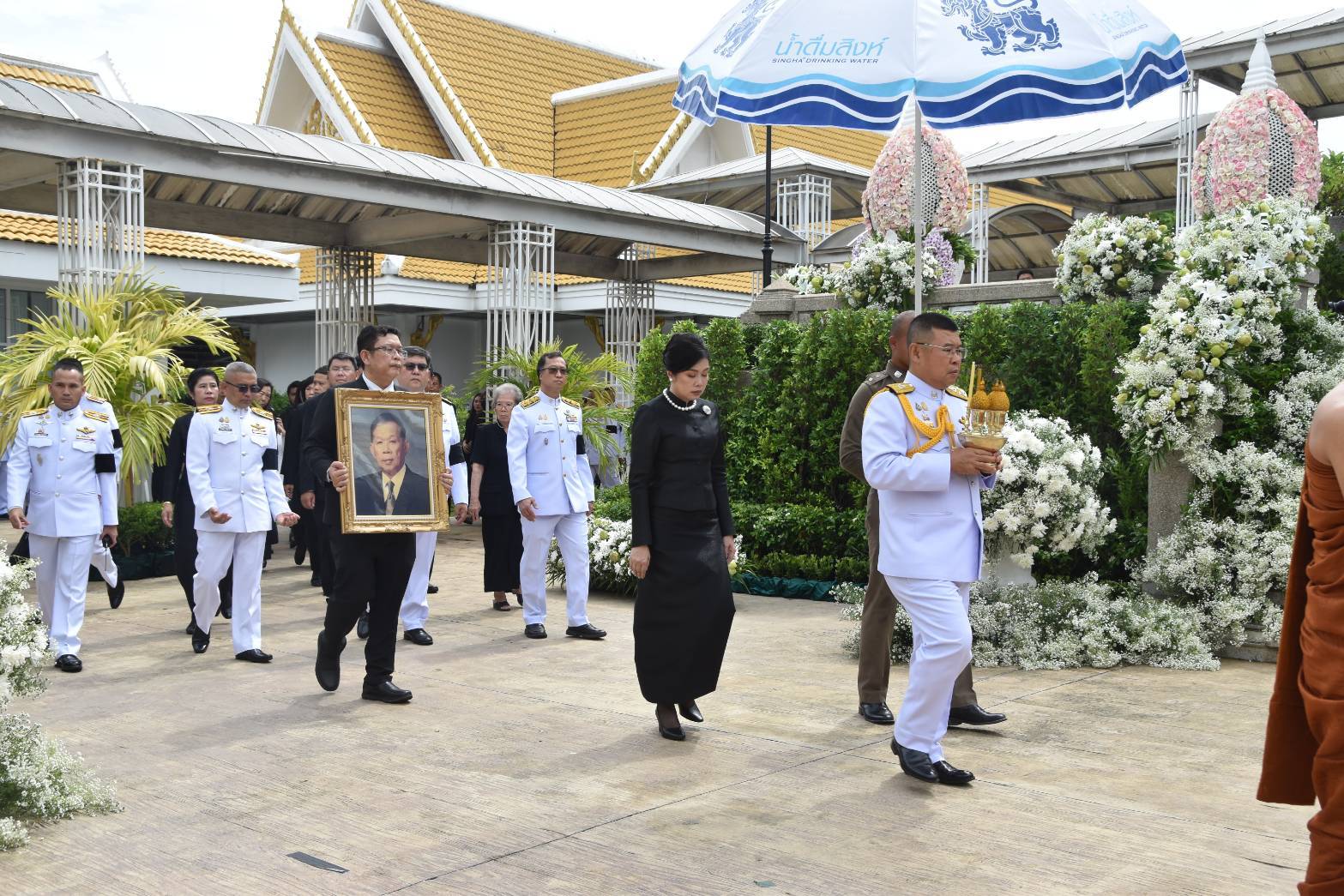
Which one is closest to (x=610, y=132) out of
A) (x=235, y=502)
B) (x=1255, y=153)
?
(x=1255, y=153)

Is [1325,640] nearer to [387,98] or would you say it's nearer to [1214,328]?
[1214,328]

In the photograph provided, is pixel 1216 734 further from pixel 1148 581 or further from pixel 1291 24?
pixel 1291 24

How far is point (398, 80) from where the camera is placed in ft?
87.1

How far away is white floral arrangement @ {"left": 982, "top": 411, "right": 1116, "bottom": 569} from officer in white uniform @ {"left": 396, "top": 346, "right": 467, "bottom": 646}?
355 centimetres

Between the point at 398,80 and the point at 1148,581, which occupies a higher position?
the point at 398,80

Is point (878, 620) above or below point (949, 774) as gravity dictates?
above

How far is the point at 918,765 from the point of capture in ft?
18.0

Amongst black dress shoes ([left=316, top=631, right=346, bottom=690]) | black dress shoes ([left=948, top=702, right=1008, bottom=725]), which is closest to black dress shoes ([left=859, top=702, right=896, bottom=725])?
black dress shoes ([left=948, top=702, right=1008, bottom=725])

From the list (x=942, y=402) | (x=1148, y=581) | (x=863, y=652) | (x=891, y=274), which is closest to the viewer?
(x=942, y=402)

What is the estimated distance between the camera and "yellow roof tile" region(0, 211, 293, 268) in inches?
740

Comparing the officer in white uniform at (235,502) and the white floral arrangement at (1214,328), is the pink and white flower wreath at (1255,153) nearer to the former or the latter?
the white floral arrangement at (1214,328)

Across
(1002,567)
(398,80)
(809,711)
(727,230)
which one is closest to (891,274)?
(1002,567)

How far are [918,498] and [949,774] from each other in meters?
1.15

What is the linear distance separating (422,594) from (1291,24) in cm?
1282
